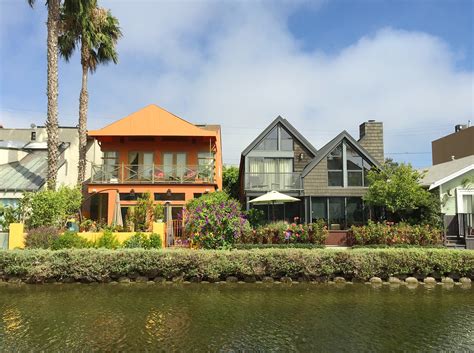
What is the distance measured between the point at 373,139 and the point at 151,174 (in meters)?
14.1

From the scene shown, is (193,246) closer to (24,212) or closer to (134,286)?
(134,286)

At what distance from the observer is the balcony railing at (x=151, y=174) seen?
24.0 metres

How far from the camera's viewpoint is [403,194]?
60.8 feet

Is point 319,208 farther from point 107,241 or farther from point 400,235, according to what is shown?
point 107,241

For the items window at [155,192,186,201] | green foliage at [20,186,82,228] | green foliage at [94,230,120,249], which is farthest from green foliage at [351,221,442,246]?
green foliage at [20,186,82,228]

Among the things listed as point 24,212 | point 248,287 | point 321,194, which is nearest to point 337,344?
point 248,287

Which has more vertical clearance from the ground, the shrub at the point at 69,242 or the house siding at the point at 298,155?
the house siding at the point at 298,155

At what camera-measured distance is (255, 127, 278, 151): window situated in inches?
948

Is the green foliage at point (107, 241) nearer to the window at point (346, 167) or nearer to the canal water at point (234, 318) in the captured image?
the canal water at point (234, 318)

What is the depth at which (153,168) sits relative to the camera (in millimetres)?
24000

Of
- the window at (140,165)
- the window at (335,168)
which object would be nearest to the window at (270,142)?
the window at (335,168)

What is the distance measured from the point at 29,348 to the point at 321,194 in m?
17.0

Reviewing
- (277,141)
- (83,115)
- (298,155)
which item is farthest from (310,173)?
(83,115)

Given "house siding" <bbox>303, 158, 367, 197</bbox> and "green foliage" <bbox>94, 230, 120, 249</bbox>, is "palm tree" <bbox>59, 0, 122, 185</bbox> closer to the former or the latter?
"green foliage" <bbox>94, 230, 120, 249</bbox>
